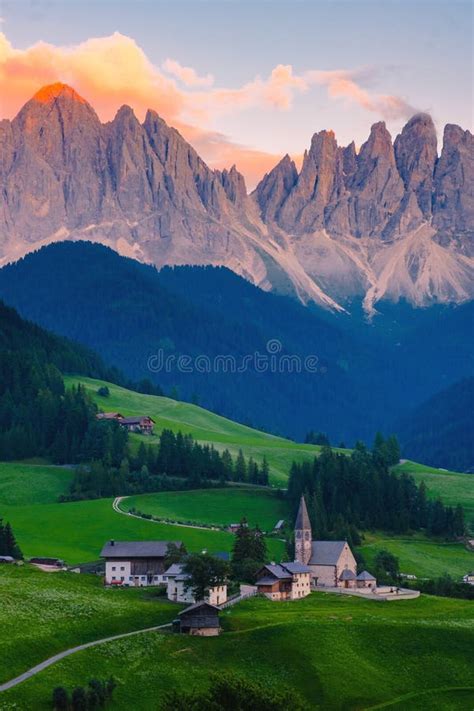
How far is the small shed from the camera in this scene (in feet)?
415

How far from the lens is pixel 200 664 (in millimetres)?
118062

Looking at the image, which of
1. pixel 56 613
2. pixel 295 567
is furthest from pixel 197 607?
pixel 295 567

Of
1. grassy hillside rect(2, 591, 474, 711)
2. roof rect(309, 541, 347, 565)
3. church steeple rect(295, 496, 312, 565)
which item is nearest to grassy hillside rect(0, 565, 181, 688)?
grassy hillside rect(2, 591, 474, 711)

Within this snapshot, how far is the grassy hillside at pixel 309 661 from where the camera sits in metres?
112

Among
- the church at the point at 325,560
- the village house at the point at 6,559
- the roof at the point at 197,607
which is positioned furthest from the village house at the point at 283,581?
the village house at the point at 6,559

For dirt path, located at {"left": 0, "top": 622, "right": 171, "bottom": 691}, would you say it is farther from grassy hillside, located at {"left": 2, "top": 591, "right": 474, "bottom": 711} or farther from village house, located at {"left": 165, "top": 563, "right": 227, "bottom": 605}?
village house, located at {"left": 165, "top": 563, "right": 227, "bottom": 605}

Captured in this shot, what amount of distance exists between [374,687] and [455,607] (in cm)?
3387

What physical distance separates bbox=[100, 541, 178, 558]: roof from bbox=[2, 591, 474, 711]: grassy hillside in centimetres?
2499

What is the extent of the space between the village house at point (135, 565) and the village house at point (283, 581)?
11.9m

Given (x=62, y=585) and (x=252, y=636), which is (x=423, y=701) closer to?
(x=252, y=636)

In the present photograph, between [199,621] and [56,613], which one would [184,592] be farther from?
[56,613]

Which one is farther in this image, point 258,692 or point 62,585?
point 62,585

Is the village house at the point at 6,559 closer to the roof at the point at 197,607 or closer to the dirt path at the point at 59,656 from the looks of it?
the dirt path at the point at 59,656

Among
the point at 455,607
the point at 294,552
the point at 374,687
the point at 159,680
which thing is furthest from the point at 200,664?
→ the point at 294,552
